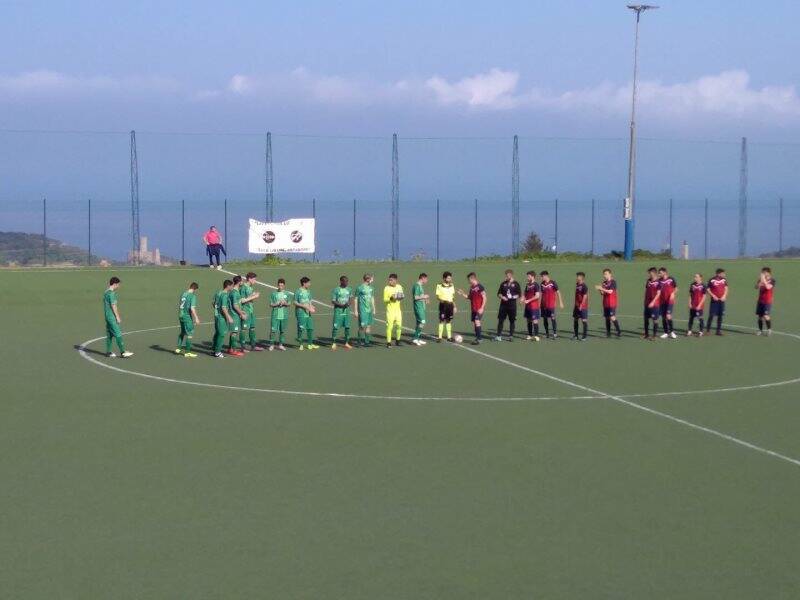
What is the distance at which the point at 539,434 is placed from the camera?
52.5 ft

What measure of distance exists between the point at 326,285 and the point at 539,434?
2789cm

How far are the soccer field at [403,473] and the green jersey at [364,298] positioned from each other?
3.46 ft

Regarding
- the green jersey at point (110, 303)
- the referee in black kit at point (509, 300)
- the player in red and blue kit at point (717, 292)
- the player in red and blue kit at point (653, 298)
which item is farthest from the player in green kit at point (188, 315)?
the player in red and blue kit at point (717, 292)

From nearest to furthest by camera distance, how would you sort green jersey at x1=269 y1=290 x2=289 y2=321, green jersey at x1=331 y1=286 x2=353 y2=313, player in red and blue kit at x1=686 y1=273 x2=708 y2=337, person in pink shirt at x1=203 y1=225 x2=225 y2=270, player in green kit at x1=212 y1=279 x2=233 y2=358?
player in green kit at x1=212 y1=279 x2=233 y2=358, green jersey at x1=269 y1=290 x2=289 y2=321, green jersey at x1=331 y1=286 x2=353 y2=313, player in red and blue kit at x1=686 y1=273 x2=708 y2=337, person in pink shirt at x1=203 y1=225 x2=225 y2=270

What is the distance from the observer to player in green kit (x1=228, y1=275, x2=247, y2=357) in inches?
964

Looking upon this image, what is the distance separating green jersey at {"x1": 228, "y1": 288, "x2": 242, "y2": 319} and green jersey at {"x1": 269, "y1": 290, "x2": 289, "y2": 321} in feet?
3.38

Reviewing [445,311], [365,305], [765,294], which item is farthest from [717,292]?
[365,305]

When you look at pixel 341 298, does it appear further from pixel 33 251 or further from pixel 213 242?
pixel 33 251

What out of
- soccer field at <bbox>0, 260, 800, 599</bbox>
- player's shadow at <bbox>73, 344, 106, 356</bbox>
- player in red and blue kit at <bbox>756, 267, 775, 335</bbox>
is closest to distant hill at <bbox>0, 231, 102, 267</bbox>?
player's shadow at <bbox>73, 344, 106, 356</bbox>

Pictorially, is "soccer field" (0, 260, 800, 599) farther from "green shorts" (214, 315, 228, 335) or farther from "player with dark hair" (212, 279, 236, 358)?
"green shorts" (214, 315, 228, 335)

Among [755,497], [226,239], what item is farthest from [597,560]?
[226,239]

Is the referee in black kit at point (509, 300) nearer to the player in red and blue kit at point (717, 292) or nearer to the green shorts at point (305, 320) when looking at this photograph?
the green shorts at point (305, 320)

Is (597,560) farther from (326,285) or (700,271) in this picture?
(700,271)

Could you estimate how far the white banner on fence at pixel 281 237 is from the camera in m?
50.6
